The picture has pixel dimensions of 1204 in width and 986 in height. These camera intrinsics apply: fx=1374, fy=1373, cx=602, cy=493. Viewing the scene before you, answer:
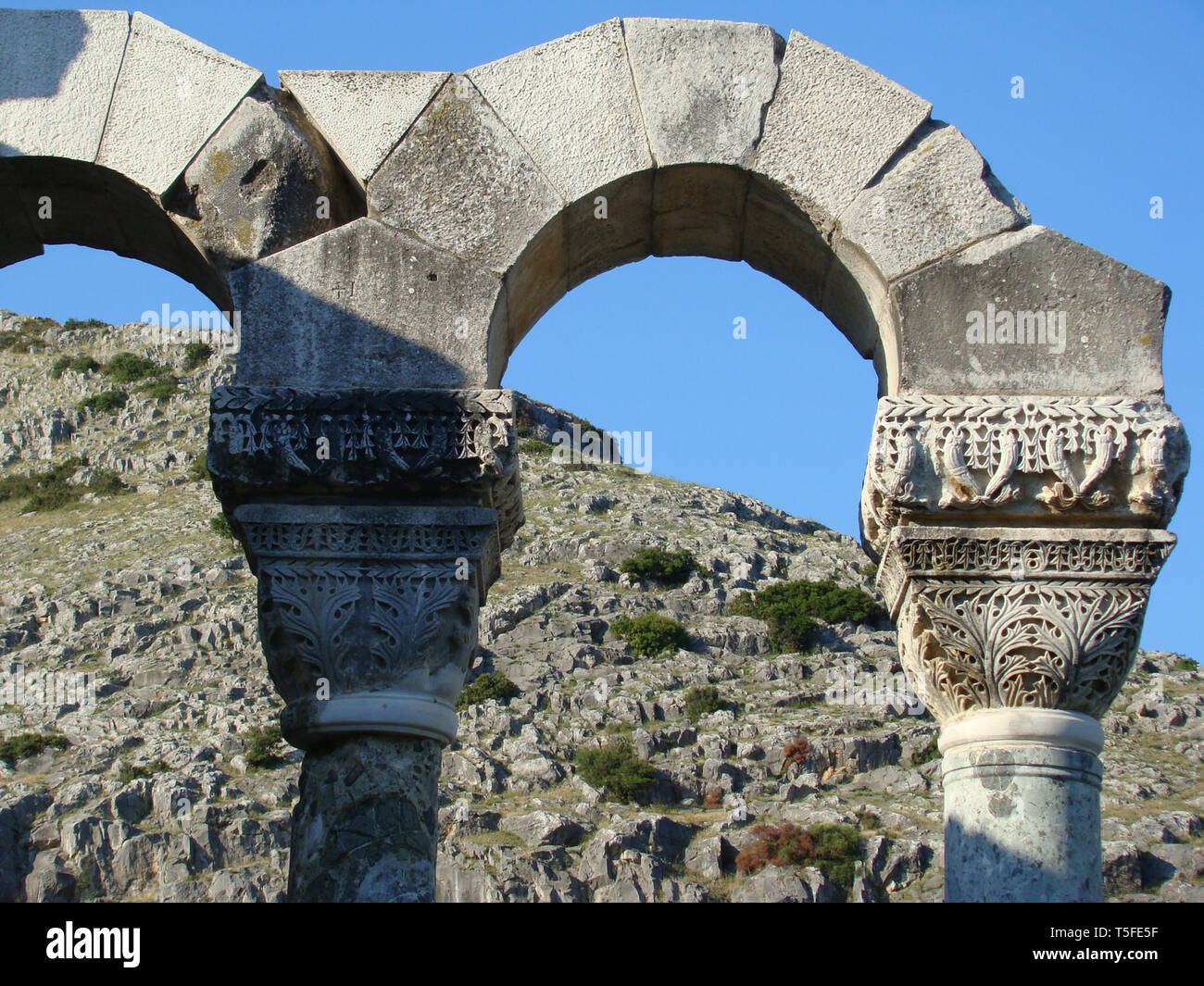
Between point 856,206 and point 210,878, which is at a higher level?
point 856,206

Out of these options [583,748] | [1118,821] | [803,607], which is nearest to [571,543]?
[803,607]

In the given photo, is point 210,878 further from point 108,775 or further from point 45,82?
point 45,82

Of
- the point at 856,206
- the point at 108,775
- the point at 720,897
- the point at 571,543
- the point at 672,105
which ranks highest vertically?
the point at 571,543

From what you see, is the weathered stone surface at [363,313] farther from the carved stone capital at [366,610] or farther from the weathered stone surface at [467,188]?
the carved stone capital at [366,610]

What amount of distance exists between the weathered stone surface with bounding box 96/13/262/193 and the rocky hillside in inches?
873

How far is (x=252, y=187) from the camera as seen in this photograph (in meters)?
5.29

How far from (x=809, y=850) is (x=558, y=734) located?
28.7 ft

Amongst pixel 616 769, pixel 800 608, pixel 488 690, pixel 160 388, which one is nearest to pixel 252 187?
pixel 616 769

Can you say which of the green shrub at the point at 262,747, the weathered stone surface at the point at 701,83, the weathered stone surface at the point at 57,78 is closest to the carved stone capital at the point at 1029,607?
the weathered stone surface at the point at 701,83

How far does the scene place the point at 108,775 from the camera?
33.8 meters

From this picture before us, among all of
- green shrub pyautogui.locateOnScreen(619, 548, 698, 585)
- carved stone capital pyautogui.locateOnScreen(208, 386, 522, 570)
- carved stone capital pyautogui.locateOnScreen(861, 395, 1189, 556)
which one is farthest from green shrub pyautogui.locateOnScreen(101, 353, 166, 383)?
carved stone capital pyautogui.locateOnScreen(861, 395, 1189, 556)

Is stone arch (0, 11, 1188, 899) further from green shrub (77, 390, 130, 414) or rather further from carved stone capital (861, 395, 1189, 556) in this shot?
green shrub (77, 390, 130, 414)

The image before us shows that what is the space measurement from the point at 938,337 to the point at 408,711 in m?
2.30

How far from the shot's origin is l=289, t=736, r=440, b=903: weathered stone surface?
4.38 m
